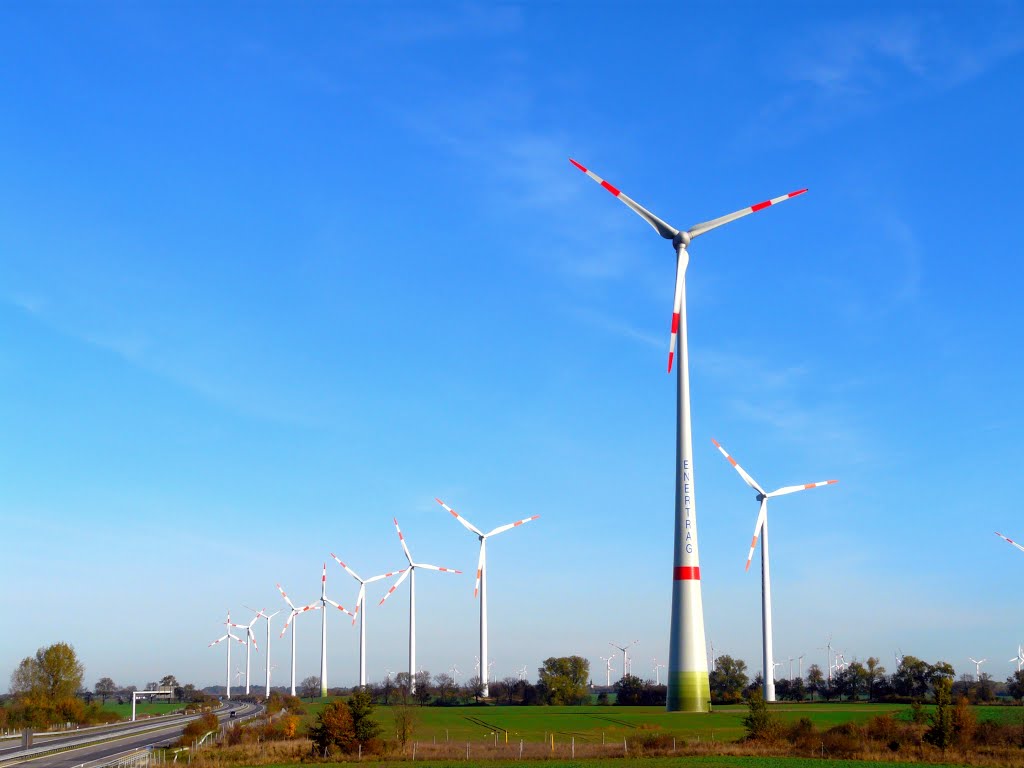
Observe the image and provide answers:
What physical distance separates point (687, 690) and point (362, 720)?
2445 cm

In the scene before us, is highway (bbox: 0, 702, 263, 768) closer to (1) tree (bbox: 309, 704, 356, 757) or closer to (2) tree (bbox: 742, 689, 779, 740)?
(1) tree (bbox: 309, 704, 356, 757)

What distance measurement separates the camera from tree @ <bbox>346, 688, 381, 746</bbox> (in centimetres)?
7950

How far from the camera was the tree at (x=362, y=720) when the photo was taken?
7950cm

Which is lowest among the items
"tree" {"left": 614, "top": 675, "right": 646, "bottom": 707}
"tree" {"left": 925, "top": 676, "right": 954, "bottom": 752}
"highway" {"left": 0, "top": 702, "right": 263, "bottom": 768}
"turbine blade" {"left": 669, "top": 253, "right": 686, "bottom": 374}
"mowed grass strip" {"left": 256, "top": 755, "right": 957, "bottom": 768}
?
"tree" {"left": 614, "top": 675, "right": 646, "bottom": 707}

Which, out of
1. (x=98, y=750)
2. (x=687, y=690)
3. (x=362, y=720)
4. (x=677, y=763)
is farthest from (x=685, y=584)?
(x=98, y=750)

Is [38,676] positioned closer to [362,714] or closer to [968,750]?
[362,714]

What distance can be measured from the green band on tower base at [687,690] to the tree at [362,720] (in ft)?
73.5

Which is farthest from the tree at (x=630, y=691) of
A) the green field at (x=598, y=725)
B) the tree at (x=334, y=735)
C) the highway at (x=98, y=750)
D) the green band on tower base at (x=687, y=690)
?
the tree at (x=334, y=735)

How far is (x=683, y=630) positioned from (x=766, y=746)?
9872 mm

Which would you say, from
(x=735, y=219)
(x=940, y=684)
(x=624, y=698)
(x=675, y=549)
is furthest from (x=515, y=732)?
(x=624, y=698)

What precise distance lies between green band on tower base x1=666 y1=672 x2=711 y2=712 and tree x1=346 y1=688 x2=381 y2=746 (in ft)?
73.5

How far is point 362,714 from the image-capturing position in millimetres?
80938

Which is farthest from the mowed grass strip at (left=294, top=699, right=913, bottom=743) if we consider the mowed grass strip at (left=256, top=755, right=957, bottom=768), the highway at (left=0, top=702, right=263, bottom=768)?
the highway at (left=0, top=702, right=263, bottom=768)

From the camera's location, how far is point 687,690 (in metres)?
82.6
